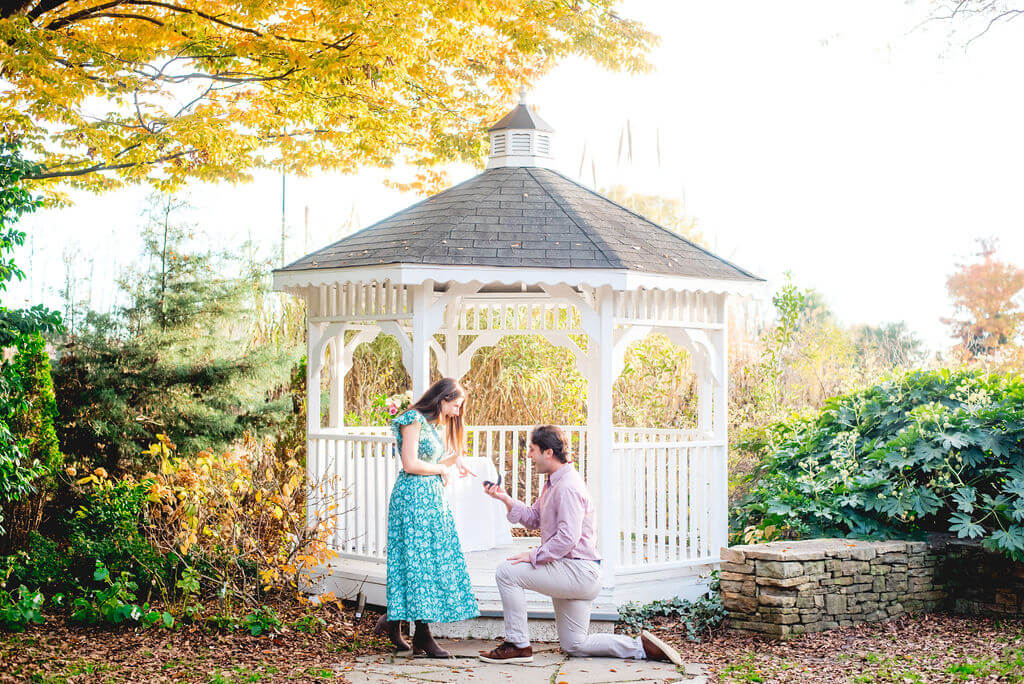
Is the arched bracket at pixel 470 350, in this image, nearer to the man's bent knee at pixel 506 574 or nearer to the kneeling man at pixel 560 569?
the kneeling man at pixel 560 569

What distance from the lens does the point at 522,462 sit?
1221 cm

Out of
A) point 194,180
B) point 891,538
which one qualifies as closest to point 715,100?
point 194,180

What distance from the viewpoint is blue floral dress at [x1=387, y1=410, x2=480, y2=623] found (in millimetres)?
5809

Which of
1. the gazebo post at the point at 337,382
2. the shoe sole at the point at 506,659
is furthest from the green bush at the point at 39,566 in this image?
the shoe sole at the point at 506,659

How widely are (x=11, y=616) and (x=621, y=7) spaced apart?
906cm

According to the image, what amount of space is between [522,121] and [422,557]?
4.02 m

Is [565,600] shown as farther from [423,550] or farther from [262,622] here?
[262,622]

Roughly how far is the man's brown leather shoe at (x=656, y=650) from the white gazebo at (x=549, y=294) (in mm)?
855

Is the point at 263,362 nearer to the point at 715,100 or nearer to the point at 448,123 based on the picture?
the point at 448,123

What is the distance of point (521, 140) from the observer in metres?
8.23

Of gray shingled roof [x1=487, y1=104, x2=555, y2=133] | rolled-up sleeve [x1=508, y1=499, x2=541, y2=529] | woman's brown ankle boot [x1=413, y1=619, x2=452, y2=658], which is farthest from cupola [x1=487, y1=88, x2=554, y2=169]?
woman's brown ankle boot [x1=413, y1=619, x2=452, y2=658]

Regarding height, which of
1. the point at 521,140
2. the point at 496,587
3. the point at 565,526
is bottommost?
the point at 496,587

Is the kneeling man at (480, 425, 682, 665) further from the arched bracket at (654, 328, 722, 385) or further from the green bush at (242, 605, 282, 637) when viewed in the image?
the arched bracket at (654, 328, 722, 385)

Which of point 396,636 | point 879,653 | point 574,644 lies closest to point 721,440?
point 879,653
